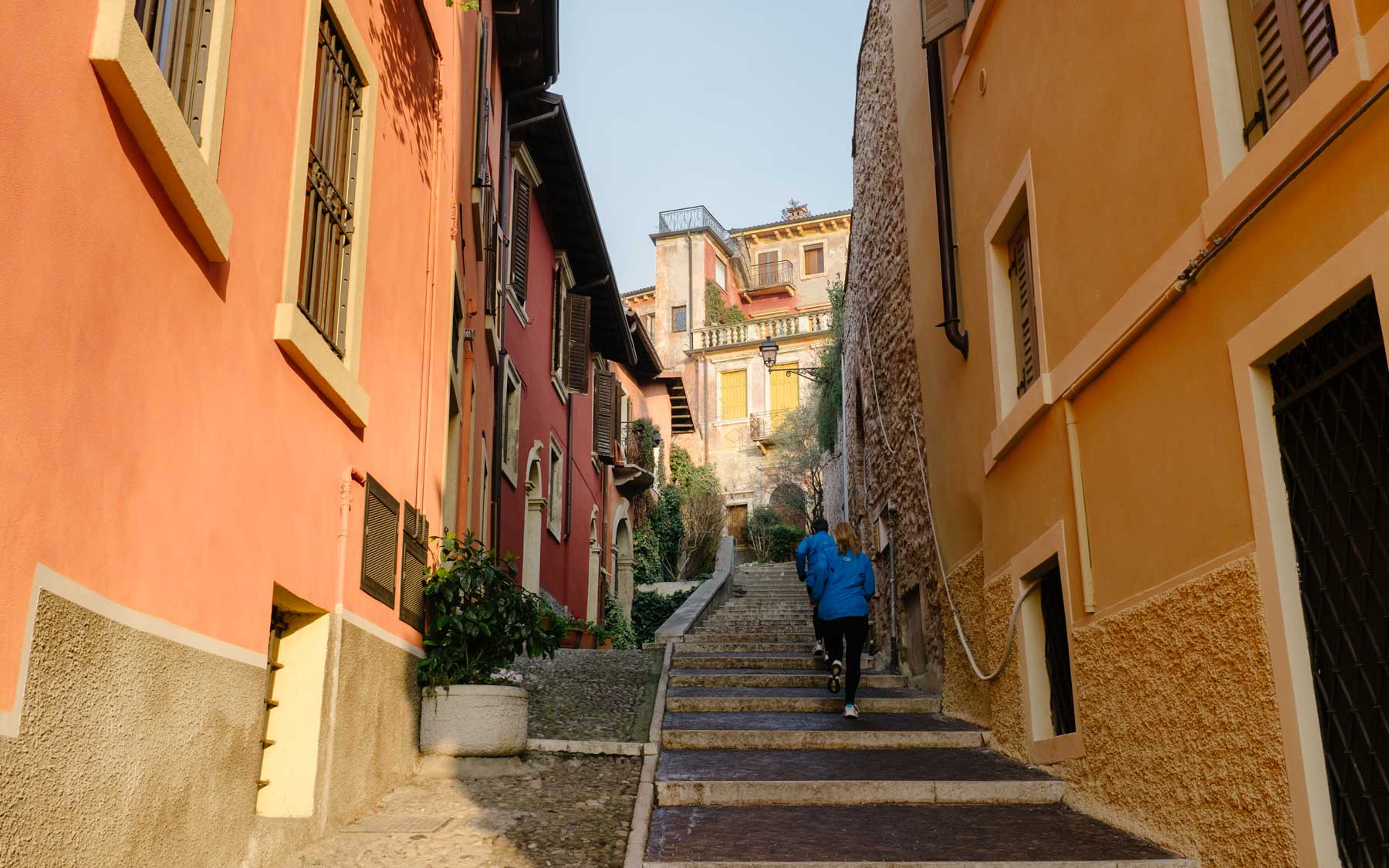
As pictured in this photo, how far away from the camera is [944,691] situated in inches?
367

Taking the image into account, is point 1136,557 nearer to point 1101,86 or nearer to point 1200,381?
point 1200,381

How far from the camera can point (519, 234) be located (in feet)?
50.8

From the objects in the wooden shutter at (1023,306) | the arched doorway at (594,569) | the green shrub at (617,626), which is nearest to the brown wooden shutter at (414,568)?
the wooden shutter at (1023,306)

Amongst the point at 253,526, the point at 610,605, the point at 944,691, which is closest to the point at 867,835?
the point at 253,526

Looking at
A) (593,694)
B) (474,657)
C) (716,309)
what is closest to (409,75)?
(474,657)

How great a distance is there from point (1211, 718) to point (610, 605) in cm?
1908

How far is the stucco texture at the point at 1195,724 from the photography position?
13.6 feet

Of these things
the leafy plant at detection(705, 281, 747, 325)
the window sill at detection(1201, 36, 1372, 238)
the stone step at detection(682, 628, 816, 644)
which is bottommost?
the stone step at detection(682, 628, 816, 644)

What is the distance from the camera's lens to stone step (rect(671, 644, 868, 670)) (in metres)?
11.6

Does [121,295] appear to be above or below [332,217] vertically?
below

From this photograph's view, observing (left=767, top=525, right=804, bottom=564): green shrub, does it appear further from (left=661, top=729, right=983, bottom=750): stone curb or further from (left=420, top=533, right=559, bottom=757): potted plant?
(left=420, top=533, right=559, bottom=757): potted plant

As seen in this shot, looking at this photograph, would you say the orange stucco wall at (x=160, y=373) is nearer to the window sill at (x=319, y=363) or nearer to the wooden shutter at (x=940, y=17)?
the window sill at (x=319, y=363)

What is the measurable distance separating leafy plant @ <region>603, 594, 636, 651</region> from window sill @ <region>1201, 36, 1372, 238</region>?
17745 millimetres

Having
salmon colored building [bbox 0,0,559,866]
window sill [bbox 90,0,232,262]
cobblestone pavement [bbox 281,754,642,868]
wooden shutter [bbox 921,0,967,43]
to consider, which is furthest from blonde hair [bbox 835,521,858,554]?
window sill [bbox 90,0,232,262]
